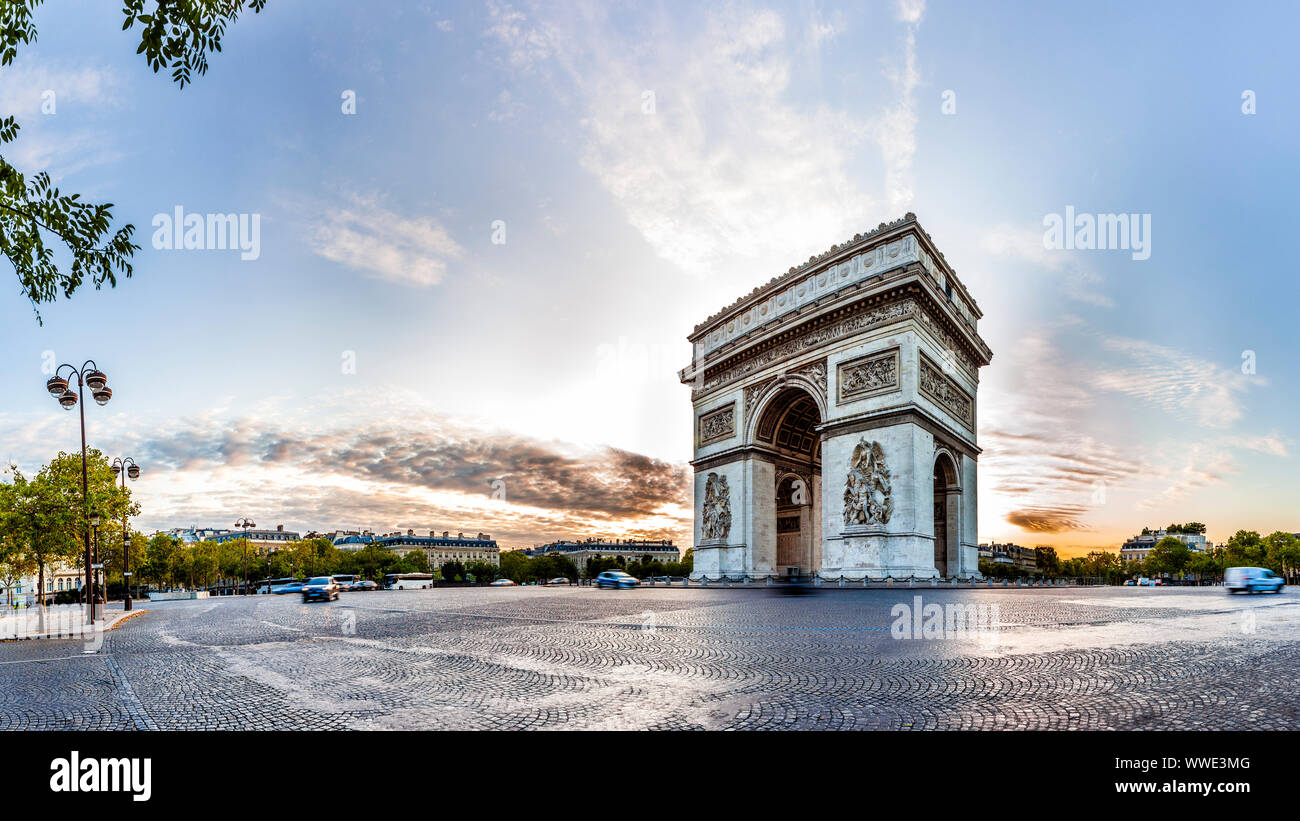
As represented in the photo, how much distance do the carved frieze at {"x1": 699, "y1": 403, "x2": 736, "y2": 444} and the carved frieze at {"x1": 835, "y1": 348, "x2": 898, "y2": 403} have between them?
7570 mm

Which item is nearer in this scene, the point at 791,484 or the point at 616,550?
the point at 791,484

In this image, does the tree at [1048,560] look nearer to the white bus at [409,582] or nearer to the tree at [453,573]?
the tree at [453,573]

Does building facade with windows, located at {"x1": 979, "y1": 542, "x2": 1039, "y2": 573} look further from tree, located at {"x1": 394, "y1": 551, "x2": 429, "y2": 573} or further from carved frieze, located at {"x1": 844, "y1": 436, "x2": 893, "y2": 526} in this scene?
carved frieze, located at {"x1": 844, "y1": 436, "x2": 893, "y2": 526}

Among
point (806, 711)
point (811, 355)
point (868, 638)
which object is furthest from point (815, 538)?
point (806, 711)

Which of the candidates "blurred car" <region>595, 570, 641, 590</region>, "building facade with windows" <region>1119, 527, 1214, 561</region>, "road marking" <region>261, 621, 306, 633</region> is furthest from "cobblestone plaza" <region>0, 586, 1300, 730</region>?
"building facade with windows" <region>1119, 527, 1214, 561</region>

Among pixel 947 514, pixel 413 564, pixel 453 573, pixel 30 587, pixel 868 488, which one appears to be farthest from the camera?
pixel 30 587

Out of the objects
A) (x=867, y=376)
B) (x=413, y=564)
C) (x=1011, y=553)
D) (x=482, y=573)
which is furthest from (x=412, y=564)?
(x=1011, y=553)

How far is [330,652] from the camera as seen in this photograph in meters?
9.46

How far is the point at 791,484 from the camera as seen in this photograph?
124 feet

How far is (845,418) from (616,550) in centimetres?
13329

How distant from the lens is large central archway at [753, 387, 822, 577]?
34844 mm

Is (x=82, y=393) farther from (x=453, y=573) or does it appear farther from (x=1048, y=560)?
(x=1048, y=560)
